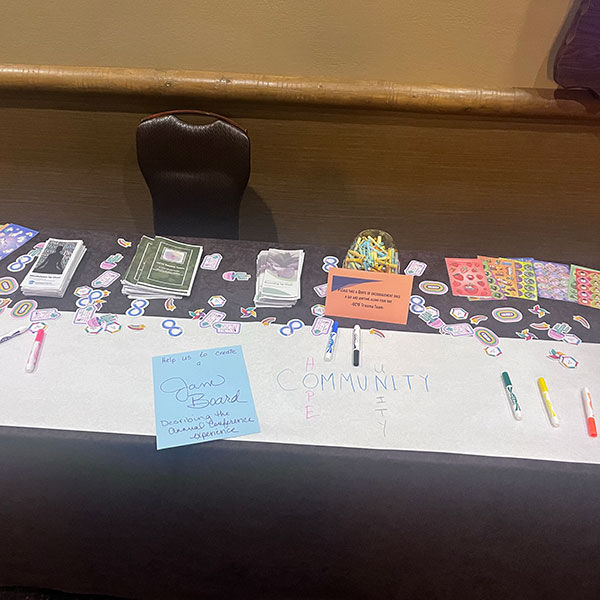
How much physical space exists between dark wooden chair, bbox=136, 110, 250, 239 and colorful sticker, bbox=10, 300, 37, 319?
649 millimetres

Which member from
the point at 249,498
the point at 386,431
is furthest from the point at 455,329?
the point at 249,498

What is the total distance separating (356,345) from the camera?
4.05 ft

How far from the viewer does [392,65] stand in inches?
80.2

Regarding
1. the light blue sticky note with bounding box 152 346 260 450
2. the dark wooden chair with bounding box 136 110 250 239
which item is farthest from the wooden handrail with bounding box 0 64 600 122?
the light blue sticky note with bounding box 152 346 260 450

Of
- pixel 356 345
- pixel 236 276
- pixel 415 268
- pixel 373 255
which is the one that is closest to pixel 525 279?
pixel 415 268

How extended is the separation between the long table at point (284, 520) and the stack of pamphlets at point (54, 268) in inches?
1.5

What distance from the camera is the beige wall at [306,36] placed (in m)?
1.92

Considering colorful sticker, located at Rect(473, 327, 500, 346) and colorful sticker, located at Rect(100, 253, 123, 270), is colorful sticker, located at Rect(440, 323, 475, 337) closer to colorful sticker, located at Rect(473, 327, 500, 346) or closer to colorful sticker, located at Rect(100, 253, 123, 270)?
colorful sticker, located at Rect(473, 327, 500, 346)

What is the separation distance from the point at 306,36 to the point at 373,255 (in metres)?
1.08

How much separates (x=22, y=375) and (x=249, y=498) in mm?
546

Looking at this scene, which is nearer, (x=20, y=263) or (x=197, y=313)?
(x=197, y=313)

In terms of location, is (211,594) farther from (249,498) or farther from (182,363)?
(182,363)

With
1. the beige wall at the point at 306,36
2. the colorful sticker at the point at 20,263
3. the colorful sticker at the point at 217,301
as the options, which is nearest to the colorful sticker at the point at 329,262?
the colorful sticker at the point at 217,301

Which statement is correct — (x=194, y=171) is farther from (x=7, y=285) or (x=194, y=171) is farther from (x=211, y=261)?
(x=7, y=285)
